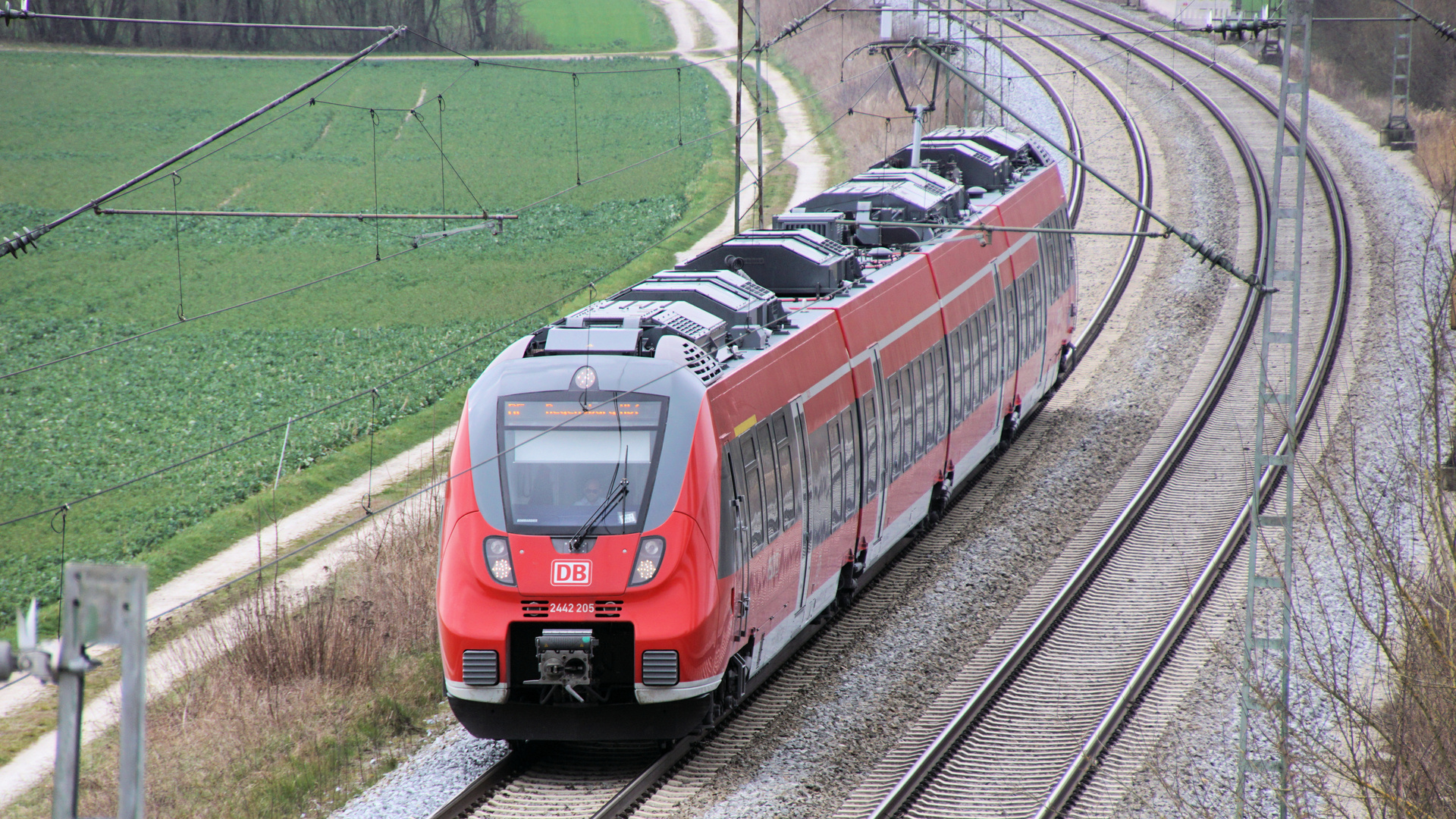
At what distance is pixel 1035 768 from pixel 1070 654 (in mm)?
3160

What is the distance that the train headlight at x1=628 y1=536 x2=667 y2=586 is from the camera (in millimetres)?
12766

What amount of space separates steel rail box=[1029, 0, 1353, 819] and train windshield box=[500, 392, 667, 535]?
462 centimetres

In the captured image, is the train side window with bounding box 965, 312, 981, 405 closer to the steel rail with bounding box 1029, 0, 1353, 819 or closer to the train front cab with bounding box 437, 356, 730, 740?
the steel rail with bounding box 1029, 0, 1353, 819

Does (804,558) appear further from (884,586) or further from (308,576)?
(308,576)

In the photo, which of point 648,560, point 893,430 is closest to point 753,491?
point 648,560

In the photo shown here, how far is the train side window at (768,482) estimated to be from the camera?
47.1 feet

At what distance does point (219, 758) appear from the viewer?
46.1 feet

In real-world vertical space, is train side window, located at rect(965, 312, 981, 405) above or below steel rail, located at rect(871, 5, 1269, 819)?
above

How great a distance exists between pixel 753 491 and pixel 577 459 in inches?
76.3

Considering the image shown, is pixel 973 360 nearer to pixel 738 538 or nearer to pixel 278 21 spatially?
pixel 738 538

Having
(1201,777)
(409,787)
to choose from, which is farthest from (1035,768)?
(409,787)

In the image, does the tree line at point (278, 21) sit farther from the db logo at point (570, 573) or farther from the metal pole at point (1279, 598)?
the db logo at point (570, 573)

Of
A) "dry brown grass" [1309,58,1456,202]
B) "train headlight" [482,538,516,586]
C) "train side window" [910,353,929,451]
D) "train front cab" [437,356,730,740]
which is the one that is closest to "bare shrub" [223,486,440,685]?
"train front cab" [437,356,730,740]

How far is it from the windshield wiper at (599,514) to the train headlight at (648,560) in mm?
422
